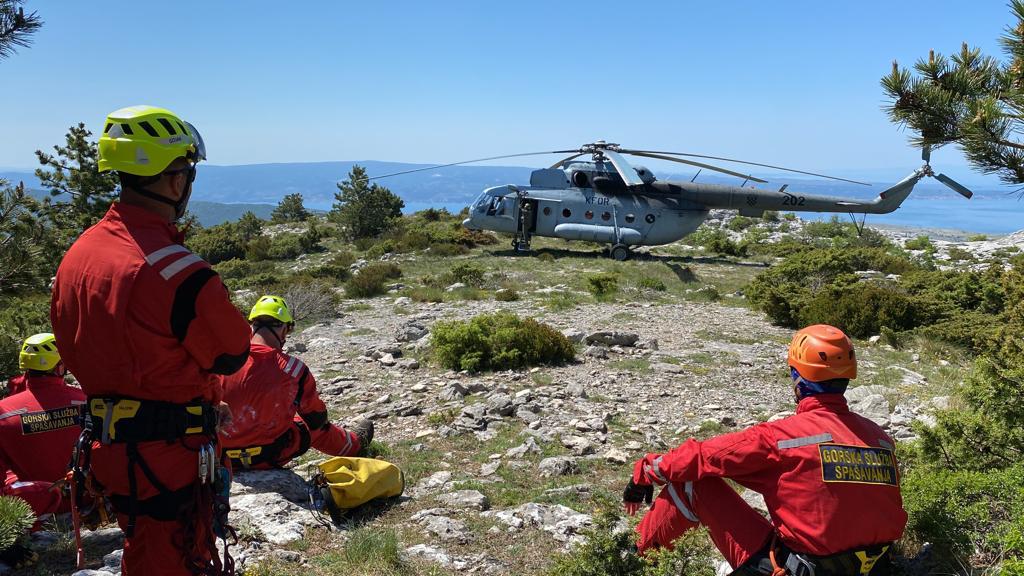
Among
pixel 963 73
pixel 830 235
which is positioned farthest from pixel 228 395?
pixel 830 235

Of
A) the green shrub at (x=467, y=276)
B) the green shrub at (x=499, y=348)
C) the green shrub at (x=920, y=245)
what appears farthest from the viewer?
the green shrub at (x=920, y=245)

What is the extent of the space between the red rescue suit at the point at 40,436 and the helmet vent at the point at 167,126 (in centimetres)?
276

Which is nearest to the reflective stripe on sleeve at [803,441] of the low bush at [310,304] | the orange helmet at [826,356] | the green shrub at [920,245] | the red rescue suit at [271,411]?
the orange helmet at [826,356]

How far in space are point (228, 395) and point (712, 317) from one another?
405 inches

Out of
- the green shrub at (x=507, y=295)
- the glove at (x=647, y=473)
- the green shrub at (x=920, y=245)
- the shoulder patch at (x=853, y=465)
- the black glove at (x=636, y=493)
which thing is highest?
the shoulder patch at (x=853, y=465)

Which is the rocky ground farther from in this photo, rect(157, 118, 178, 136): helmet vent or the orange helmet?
rect(157, 118, 178, 136): helmet vent

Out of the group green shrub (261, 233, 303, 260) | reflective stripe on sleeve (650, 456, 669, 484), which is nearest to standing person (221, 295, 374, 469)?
reflective stripe on sleeve (650, 456, 669, 484)

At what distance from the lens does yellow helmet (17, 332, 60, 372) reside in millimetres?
4422

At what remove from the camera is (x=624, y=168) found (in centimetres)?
2025

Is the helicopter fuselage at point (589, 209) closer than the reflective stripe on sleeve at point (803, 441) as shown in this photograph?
No

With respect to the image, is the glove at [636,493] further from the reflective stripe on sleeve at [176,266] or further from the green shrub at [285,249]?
the green shrub at [285,249]

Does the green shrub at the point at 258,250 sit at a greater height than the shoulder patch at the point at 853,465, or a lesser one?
lesser

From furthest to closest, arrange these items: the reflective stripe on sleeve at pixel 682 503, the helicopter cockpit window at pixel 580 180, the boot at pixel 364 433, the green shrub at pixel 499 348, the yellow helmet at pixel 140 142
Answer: the helicopter cockpit window at pixel 580 180
the green shrub at pixel 499 348
the boot at pixel 364 433
the reflective stripe on sleeve at pixel 682 503
the yellow helmet at pixel 140 142

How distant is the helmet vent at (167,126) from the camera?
102 inches
